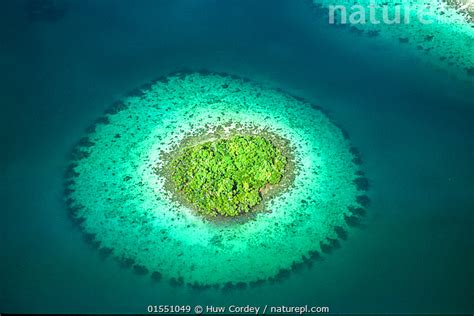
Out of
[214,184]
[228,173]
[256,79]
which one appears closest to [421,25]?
[256,79]

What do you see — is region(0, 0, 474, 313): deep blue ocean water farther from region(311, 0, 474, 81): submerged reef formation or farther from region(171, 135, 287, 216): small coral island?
region(171, 135, 287, 216): small coral island

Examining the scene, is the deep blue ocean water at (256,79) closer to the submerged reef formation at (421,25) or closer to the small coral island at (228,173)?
the submerged reef formation at (421,25)

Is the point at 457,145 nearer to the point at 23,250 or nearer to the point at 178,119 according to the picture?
the point at 178,119

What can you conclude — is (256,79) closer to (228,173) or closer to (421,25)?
(228,173)

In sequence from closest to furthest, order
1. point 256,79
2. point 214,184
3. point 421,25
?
point 214,184 → point 256,79 → point 421,25

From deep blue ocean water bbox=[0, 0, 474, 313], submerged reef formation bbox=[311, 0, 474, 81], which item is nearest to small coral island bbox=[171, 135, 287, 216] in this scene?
deep blue ocean water bbox=[0, 0, 474, 313]

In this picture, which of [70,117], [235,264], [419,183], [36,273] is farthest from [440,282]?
[70,117]

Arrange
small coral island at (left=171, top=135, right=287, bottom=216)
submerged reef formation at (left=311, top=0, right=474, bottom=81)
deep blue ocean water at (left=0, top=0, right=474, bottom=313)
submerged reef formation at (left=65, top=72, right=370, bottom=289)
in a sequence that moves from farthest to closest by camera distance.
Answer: submerged reef formation at (left=311, top=0, right=474, bottom=81) → small coral island at (left=171, top=135, right=287, bottom=216) → submerged reef formation at (left=65, top=72, right=370, bottom=289) → deep blue ocean water at (left=0, top=0, right=474, bottom=313)
